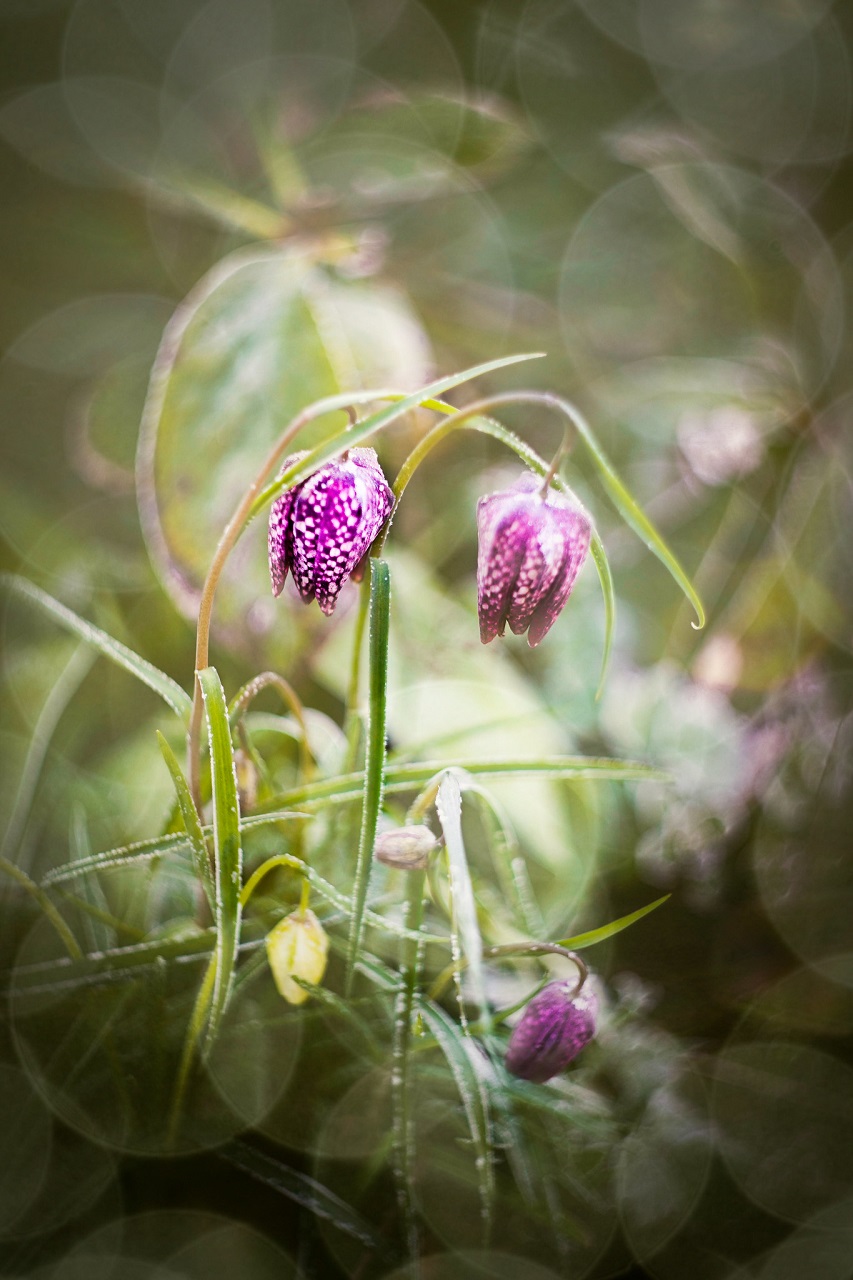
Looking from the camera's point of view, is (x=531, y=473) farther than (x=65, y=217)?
No

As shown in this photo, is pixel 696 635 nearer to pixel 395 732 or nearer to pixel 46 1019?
pixel 395 732

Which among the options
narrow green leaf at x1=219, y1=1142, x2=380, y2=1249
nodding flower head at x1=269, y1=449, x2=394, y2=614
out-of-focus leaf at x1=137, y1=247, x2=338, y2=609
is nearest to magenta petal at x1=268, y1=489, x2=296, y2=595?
nodding flower head at x1=269, y1=449, x2=394, y2=614

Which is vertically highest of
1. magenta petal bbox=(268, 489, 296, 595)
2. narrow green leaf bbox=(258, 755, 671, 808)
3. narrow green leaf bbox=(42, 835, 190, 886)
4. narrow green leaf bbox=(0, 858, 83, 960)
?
magenta petal bbox=(268, 489, 296, 595)

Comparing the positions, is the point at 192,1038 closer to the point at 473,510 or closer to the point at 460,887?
the point at 460,887

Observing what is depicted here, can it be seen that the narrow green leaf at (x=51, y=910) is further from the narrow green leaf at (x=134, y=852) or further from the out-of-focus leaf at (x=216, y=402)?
the out-of-focus leaf at (x=216, y=402)

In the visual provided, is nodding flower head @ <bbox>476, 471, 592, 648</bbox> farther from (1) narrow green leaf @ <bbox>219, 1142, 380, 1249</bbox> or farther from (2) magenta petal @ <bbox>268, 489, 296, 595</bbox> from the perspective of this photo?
(1) narrow green leaf @ <bbox>219, 1142, 380, 1249</bbox>

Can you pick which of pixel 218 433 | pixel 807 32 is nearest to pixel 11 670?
pixel 218 433

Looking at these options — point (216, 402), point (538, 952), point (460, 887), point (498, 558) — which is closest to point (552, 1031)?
point (538, 952)
